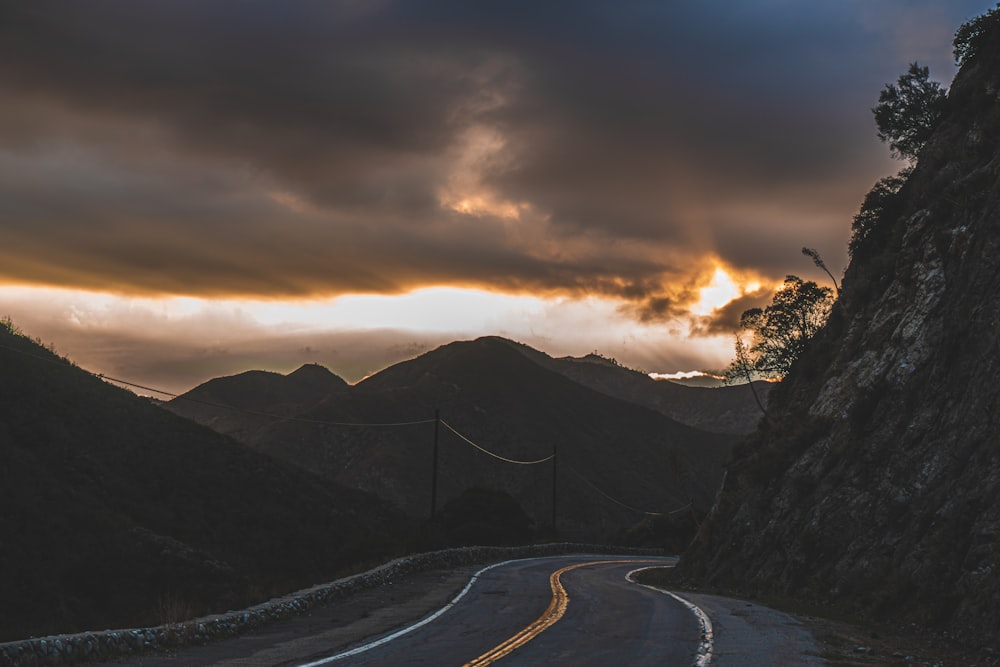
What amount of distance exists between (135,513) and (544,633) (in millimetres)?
48986

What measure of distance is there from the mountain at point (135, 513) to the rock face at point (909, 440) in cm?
1562

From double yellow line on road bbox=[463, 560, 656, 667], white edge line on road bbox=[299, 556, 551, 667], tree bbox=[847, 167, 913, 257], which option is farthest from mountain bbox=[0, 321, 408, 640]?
tree bbox=[847, 167, 913, 257]

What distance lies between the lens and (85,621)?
35.6 m

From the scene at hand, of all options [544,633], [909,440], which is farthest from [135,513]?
[909,440]

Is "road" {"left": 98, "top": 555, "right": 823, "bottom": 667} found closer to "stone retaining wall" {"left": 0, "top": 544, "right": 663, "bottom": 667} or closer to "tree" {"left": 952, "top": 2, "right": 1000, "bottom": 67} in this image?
"stone retaining wall" {"left": 0, "top": 544, "right": 663, "bottom": 667}

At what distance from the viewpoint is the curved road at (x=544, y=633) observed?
41.1 feet

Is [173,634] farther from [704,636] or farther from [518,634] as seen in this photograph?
[704,636]

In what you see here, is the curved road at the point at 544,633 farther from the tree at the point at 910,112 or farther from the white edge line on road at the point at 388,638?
the tree at the point at 910,112

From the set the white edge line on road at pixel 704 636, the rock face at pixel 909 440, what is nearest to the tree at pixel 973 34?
the rock face at pixel 909 440

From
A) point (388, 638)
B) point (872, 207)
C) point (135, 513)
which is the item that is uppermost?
point (872, 207)

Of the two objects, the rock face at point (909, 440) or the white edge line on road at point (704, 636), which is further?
the rock face at point (909, 440)

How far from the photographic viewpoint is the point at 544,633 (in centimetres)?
1550

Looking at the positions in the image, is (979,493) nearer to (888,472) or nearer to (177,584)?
(888,472)

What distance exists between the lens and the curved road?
12.5 m
